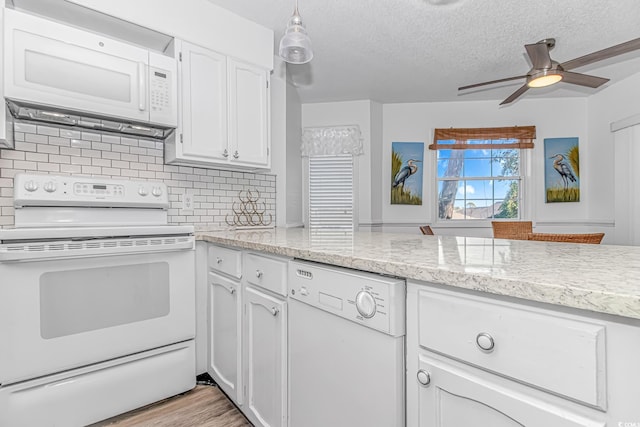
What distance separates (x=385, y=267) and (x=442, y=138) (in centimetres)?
413

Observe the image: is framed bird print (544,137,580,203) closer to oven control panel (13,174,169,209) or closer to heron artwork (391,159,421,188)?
heron artwork (391,159,421,188)

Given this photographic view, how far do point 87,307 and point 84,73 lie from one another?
1209mm

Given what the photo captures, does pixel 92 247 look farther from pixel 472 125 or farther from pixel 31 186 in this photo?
pixel 472 125

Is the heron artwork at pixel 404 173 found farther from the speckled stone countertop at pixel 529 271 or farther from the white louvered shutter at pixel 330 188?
the speckled stone countertop at pixel 529 271

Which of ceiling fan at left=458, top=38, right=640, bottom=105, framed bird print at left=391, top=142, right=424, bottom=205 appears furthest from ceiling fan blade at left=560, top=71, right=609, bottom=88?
framed bird print at left=391, top=142, right=424, bottom=205

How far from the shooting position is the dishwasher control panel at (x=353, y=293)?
800 millimetres

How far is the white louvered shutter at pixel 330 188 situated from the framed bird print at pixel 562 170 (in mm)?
2654

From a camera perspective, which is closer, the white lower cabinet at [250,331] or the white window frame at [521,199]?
the white lower cabinet at [250,331]

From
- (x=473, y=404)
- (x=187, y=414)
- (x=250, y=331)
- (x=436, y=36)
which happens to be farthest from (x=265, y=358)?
(x=436, y=36)

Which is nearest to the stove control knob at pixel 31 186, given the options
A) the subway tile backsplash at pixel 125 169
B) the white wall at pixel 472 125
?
the subway tile backsplash at pixel 125 169

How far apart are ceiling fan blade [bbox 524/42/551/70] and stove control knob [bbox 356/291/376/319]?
247 cm

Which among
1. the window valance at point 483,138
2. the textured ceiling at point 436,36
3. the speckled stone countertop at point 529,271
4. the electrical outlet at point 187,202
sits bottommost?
the speckled stone countertop at point 529,271

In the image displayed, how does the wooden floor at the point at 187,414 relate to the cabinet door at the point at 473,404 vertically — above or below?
below

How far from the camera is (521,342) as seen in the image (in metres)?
0.59
